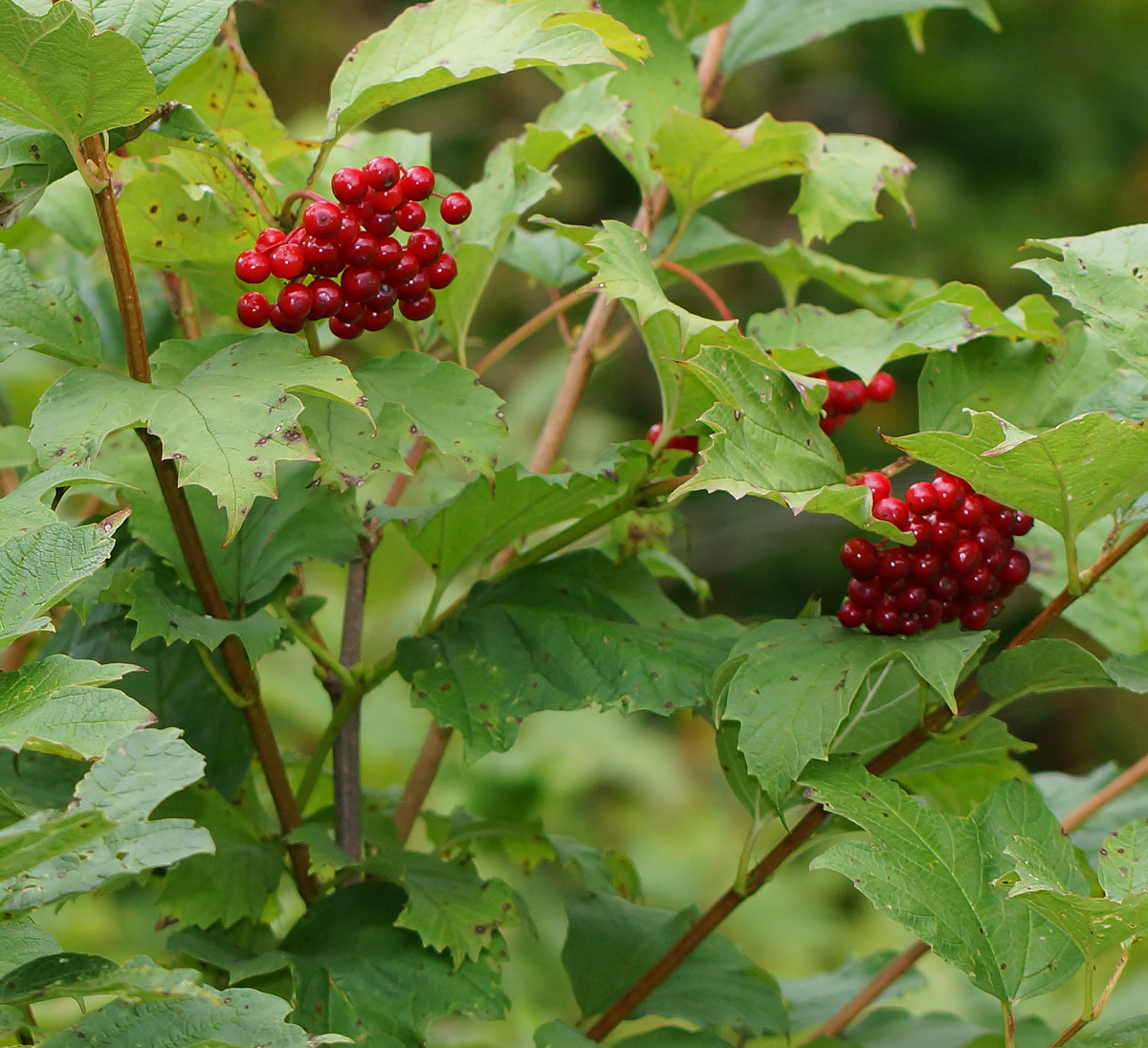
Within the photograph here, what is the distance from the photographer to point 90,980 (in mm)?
439

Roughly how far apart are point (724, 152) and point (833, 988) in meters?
0.59

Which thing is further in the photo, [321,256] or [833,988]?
[833,988]

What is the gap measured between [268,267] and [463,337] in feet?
0.65

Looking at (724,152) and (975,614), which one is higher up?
(724,152)

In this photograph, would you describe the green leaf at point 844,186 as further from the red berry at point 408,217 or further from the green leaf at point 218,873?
the green leaf at point 218,873

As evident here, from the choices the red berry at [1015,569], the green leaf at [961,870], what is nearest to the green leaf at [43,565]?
the green leaf at [961,870]

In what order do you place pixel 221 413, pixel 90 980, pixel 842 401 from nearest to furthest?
pixel 90 980, pixel 221 413, pixel 842 401

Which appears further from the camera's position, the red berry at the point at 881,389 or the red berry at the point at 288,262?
the red berry at the point at 881,389

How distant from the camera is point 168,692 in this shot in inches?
27.9

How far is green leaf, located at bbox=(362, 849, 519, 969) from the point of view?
2.10 feet

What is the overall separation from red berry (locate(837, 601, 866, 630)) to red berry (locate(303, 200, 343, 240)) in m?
0.32

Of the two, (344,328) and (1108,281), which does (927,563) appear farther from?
(344,328)

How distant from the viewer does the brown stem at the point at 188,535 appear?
1.87 feet

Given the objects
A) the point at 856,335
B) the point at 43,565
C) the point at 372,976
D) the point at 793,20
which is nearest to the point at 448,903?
the point at 372,976
